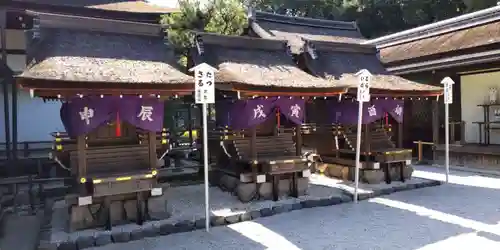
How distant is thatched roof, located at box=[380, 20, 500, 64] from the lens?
39.8 feet

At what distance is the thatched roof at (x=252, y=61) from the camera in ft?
25.9

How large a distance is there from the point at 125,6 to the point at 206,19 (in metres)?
4.40

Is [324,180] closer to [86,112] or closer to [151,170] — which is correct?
[151,170]

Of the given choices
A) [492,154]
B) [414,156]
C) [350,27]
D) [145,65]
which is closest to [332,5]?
[350,27]

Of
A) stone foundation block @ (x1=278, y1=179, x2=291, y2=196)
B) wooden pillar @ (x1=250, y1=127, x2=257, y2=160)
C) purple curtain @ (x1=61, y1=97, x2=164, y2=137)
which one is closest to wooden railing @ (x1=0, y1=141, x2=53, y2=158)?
purple curtain @ (x1=61, y1=97, x2=164, y2=137)

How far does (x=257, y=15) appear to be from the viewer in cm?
1867

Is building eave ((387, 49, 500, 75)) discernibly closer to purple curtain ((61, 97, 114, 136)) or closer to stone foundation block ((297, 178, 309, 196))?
stone foundation block ((297, 178, 309, 196))

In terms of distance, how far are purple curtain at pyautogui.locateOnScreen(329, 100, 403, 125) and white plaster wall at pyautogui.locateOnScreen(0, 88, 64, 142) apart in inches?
355

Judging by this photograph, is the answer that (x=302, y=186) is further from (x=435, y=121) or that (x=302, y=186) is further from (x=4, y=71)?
(x=4, y=71)

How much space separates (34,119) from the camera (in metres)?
12.7

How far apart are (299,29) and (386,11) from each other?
12018 mm

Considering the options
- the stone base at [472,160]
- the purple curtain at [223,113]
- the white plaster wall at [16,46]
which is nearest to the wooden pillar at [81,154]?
the purple curtain at [223,113]

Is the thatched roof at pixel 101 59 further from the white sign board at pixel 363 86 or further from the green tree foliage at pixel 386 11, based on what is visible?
the green tree foliage at pixel 386 11

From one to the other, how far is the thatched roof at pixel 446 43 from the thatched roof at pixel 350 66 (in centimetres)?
314
